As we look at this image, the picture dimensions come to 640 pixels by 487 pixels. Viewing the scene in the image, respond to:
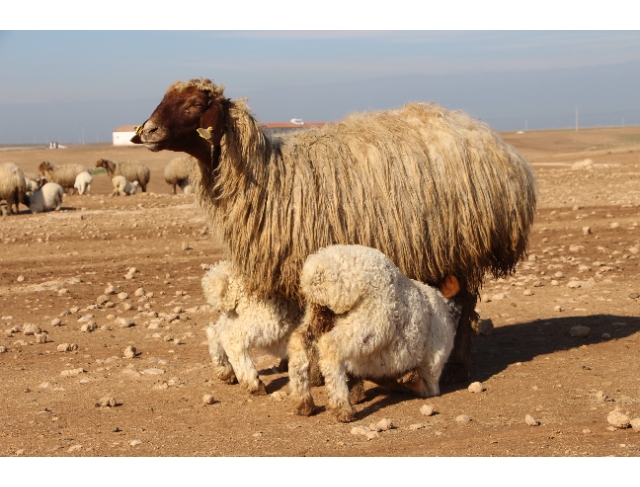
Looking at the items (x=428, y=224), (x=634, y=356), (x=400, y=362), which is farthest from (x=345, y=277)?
(x=634, y=356)

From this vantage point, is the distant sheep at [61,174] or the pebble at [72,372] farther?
the distant sheep at [61,174]

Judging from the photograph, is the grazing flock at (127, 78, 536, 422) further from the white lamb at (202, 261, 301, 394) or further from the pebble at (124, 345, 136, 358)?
the pebble at (124, 345, 136, 358)

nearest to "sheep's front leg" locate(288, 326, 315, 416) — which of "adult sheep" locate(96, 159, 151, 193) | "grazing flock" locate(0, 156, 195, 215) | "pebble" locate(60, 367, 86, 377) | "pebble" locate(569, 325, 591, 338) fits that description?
"pebble" locate(60, 367, 86, 377)

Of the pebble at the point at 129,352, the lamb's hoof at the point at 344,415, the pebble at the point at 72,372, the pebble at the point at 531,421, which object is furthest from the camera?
the pebble at the point at 129,352

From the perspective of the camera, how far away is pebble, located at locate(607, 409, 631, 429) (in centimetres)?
546

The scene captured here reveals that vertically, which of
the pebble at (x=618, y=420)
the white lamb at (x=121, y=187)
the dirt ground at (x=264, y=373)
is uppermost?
the white lamb at (x=121, y=187)

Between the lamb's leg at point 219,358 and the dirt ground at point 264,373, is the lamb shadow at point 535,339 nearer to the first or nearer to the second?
the dirt ground at point 264,373

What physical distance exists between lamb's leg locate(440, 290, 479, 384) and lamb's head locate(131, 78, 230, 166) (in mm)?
2595

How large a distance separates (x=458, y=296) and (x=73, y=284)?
6.52 metres

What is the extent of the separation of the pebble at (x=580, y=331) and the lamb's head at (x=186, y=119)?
4.11 m

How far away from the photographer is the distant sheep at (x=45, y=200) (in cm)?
2369

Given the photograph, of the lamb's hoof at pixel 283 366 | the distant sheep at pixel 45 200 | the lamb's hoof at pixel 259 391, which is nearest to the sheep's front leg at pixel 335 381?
the lamb's hoof at pixel 259 391

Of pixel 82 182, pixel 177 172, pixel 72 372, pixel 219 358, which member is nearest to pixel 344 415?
pixel 219 358

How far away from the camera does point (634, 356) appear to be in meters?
7.45
